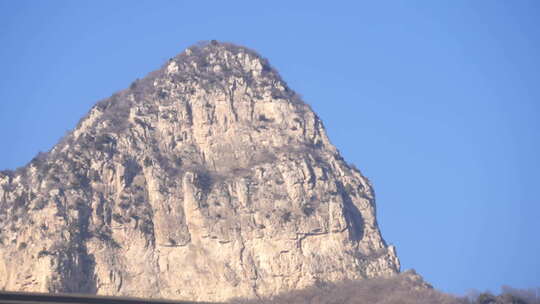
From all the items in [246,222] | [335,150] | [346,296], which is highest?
[335,150]

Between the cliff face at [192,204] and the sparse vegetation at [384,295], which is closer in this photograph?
the sparse vegetation at [384,295]

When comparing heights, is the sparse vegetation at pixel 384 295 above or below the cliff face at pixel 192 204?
below

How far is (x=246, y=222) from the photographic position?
388 ft

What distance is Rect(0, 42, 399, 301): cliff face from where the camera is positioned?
114 metres

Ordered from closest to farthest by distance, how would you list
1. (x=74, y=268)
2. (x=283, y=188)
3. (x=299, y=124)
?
(x=74, y=268) < (x=283, y=188) < (x=299, y=124)

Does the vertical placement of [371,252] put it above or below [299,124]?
below

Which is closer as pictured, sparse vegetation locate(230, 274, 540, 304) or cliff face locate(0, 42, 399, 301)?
sparse vegetation locate(230, 274, 540, 304)

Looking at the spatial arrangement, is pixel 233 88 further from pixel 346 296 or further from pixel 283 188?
pixel 346 296

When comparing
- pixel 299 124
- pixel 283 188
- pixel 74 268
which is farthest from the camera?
pixel 299 124

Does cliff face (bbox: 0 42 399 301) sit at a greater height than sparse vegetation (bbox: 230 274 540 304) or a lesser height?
greater

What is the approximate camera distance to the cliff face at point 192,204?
114312 mm

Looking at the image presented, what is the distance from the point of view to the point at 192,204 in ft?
390

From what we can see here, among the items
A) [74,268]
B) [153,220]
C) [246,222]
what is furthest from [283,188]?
[74,268]

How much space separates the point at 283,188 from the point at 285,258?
7347 mm
